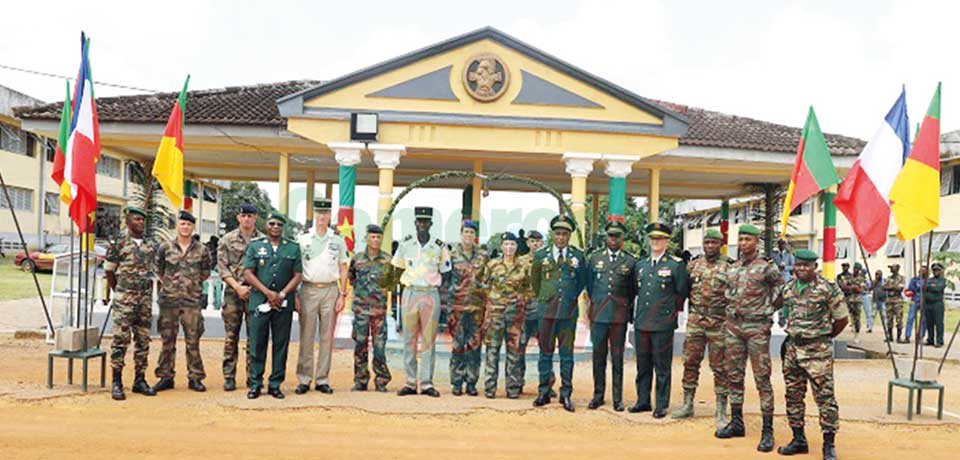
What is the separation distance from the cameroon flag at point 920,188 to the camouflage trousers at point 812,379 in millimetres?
1854

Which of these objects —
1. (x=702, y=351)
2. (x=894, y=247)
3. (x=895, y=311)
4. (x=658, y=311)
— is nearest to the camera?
(x=702, y=351)

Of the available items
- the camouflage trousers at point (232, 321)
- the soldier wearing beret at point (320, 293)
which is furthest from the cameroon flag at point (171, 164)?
the soldier wearing beret at point (320, 293)

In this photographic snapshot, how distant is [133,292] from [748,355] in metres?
5.57

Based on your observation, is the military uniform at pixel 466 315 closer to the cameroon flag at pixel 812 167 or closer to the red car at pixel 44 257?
the cameroon flag at pixel 812 167

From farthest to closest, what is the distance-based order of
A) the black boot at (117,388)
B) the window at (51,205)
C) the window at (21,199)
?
the window at (51,205) → the window at (21,199) → the black boot at (117,388)

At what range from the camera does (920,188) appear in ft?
23.0

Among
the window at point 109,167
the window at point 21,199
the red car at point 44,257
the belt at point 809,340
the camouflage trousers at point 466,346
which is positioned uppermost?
the window at point 109,167

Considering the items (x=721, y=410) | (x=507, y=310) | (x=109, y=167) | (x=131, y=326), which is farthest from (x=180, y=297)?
(x=109, y=167)

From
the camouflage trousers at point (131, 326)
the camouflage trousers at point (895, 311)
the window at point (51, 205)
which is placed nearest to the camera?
the camouflage trousers at point (131, 326)

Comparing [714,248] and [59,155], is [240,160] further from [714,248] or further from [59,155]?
[714,248]

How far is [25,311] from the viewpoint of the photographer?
16.1 m

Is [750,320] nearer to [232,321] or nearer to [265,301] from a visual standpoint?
[265,301]

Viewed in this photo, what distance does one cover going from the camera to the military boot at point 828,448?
571 centimetres

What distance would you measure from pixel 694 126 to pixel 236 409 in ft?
40.6
